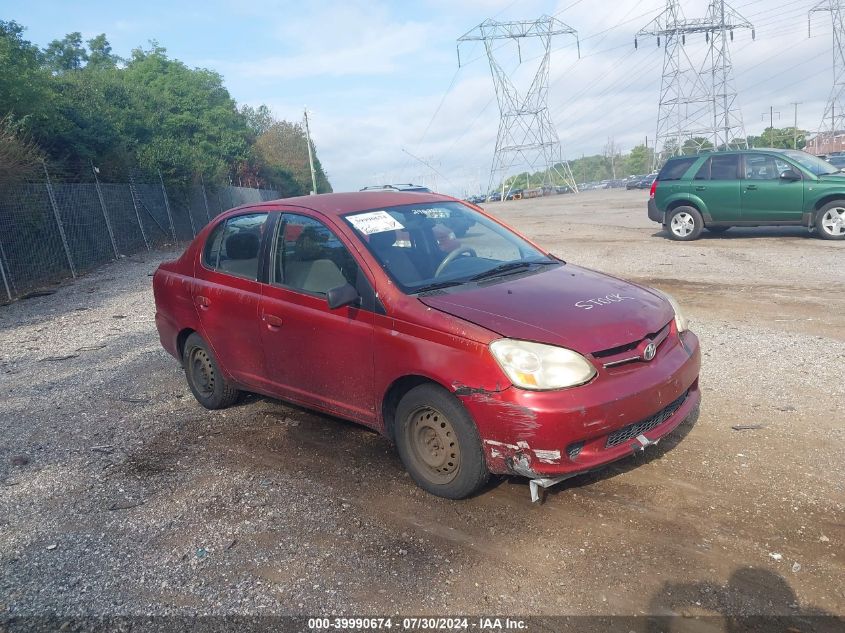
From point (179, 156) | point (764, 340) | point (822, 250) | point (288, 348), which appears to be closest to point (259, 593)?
point (288, 348)

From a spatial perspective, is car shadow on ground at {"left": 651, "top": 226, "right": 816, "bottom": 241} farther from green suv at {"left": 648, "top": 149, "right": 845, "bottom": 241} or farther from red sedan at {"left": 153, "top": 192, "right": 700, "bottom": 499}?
red sedan at {"left": 153, "top": 192, "right": 700, "bottom": 499}

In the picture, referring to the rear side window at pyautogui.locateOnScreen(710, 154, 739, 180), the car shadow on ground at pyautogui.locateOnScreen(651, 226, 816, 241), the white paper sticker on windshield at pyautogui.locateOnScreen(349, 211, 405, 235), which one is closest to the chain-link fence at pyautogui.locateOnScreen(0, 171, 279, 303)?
the white paper sticker on windshield at pyautogui.locateOnScreen(349, 211, 405, 235)

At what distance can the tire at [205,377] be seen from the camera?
529 centimetres

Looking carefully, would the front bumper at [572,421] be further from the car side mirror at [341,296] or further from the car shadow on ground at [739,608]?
the car side mirror at [341,296]

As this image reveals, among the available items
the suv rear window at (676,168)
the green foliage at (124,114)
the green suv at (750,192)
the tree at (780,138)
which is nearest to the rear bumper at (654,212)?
the green suv at (750,192)

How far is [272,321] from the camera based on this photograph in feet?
14.9

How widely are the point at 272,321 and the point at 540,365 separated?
2.07 m

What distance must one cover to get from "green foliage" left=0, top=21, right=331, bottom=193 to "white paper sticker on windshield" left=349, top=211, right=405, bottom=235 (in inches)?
675

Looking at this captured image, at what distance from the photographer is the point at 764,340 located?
21.3 ft

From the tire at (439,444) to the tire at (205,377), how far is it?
6.63ft

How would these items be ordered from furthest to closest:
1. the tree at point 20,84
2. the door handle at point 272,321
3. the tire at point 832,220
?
the tree at point 20,84, the tire at point 832,220, the door handle at point 272,321

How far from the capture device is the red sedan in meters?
3.32

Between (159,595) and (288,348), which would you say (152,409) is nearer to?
(288,348)

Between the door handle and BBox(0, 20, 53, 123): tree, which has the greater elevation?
BBox(0, 20, 53, 123): tree
